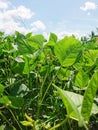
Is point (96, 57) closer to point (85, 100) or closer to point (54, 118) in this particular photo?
point (54, 118)

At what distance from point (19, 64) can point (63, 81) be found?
0.19 metres

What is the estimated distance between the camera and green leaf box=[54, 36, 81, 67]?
89 cm

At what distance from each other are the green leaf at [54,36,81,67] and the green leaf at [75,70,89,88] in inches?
2.8

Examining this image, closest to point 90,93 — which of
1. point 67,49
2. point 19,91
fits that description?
point 67,49

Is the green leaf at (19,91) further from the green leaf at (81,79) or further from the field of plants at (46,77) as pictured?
the green leaf at (81,79)

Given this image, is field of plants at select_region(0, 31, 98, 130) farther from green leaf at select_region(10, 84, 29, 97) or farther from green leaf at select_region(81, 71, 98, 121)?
green leaf at select_region(81, 71, 98, 121)

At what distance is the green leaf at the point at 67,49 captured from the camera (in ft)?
2.91

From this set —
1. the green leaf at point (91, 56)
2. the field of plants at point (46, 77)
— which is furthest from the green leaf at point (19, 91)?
the green leaf at point (91, 56)

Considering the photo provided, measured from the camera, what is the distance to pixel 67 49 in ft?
2.93

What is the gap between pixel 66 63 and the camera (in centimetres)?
92

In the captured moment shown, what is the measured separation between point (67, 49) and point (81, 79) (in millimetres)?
130

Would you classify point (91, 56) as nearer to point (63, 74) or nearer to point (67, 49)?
point (63, 74)

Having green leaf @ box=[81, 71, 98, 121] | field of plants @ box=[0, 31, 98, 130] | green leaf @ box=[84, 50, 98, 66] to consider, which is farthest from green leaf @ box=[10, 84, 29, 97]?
green leaf @ box=[81, 71, 98, 121]

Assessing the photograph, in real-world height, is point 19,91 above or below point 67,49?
below
